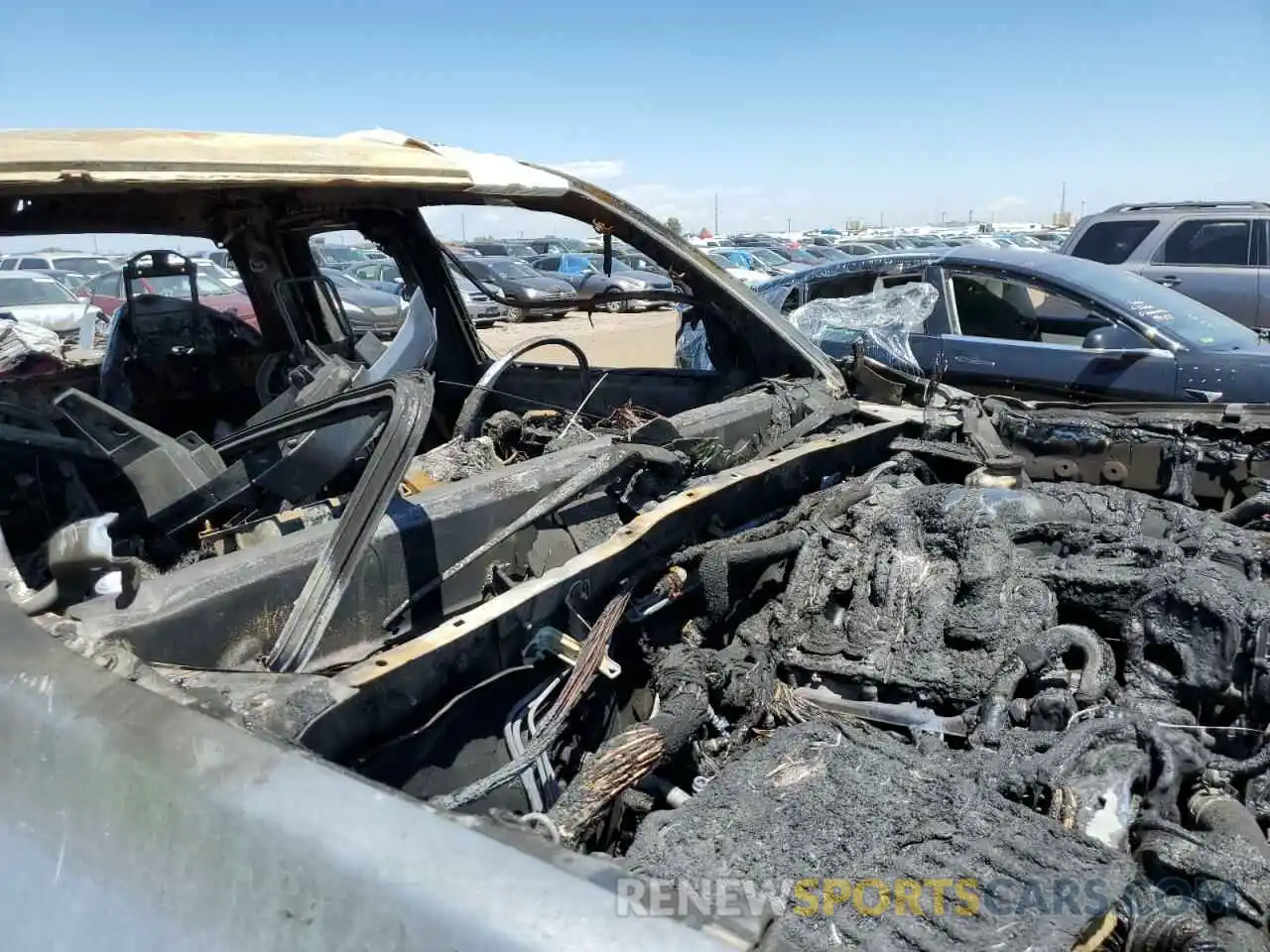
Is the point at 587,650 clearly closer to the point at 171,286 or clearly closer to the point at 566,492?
the point at 566,492

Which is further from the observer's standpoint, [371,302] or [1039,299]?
[1039,299]

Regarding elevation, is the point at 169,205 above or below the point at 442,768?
above

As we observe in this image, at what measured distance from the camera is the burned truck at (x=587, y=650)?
1.12 m

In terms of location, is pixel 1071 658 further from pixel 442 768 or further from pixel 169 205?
pixel 169 205

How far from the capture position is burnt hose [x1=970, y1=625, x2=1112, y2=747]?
1908 millimetres

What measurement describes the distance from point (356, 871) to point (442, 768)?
739 millimetres

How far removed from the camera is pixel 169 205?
3.32 m

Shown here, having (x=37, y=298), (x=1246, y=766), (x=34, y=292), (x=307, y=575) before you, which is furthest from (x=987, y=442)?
(x=34, y=292)

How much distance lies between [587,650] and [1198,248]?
10.7 meters

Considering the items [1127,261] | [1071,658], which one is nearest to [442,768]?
[1071,658]

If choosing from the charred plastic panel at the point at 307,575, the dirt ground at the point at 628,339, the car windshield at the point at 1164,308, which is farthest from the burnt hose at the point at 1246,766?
the dirt ground at the point at 628,339

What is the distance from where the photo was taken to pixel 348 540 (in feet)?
5.51

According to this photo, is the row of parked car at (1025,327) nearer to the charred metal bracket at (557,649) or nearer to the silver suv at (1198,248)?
the charred metal bracket at (557,649)

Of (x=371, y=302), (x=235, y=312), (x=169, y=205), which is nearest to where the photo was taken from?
(x=169, y=205)
